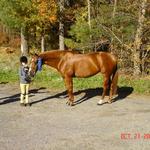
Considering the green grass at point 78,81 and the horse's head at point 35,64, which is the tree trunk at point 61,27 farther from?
the horse's head at point 35,64

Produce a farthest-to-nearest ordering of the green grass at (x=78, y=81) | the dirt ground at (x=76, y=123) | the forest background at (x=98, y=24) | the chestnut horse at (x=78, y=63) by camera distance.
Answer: the forest background at (x=98, y=24), the green grass at (x=78, y=81), the chestnut horse at (x=78, y=63), the dirt ground at (x=76, y=123)

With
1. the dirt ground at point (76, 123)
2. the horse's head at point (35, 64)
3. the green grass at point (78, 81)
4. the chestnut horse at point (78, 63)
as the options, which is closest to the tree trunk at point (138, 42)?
the green grass at point (78, 81)

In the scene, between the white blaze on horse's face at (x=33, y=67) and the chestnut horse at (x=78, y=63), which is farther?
the chestnut horse at (x=78, y=63)

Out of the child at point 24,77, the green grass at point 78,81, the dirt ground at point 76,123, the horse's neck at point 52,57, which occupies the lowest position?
Answer: the green grass at point 78,81

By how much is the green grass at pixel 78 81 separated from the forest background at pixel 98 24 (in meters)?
0.27

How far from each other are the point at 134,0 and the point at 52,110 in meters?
7.98

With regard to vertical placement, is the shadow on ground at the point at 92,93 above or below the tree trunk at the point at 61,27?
below

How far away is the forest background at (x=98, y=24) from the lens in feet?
63.6

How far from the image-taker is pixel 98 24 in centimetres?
2017

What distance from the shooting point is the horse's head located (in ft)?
44.7

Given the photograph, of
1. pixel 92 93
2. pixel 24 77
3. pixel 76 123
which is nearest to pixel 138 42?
pixel 92 93

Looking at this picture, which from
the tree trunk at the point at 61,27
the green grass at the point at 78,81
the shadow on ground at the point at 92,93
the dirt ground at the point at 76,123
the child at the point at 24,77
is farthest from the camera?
the tree trunk at the point at 61,27

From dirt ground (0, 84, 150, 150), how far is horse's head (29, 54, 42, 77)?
1154 mm

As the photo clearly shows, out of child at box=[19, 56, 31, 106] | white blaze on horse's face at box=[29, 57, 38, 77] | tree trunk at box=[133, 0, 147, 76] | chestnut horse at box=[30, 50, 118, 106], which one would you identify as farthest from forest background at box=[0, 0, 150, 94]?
child at box=[19, 56, 31, 106]
